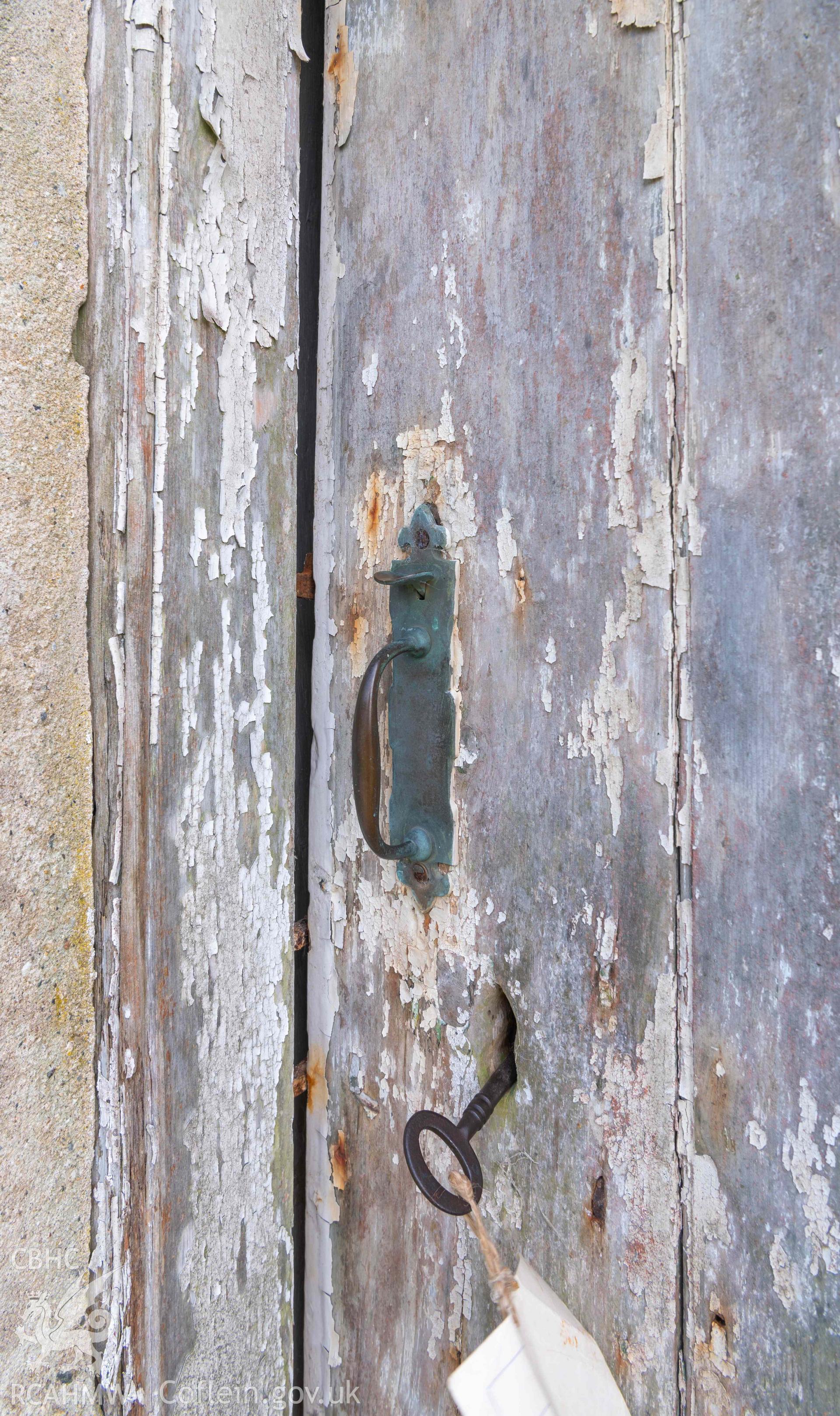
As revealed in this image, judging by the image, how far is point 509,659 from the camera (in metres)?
0.53

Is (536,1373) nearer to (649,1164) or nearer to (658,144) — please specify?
(649,1164)

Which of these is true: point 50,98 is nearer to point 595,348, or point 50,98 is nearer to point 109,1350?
point 595,348

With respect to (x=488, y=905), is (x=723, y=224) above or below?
above

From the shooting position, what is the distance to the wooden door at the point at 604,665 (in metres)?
0.41

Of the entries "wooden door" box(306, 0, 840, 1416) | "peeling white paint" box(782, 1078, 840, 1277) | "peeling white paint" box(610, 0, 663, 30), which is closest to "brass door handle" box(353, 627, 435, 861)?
"wooden door" box(306, 0, 840, 1416)

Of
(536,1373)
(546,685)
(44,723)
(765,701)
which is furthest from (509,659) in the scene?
(536,1373)

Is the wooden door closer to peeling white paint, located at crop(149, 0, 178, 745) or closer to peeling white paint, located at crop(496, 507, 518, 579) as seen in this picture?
peeling white paint, located at crop(496, 507, 518, 579)

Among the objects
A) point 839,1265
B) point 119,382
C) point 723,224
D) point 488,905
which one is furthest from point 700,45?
point 839,1265

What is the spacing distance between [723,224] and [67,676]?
498 mm

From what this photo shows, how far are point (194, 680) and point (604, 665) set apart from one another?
30 centimetres

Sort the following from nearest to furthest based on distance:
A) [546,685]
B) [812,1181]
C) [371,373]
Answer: [812,1181], [546,685], [371,373]

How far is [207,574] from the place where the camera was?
579mm

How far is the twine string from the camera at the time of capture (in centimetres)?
46

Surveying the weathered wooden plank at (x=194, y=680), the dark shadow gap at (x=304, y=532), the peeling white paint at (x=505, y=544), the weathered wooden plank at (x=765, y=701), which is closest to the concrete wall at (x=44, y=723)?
the weathered wooden plank at (x=194, y=680)
